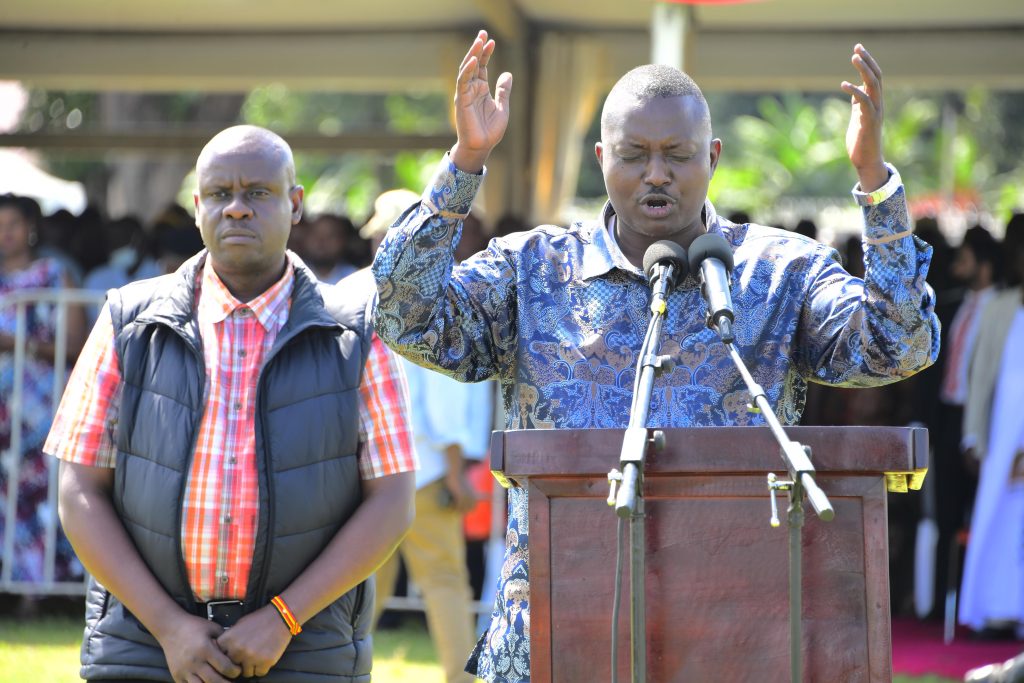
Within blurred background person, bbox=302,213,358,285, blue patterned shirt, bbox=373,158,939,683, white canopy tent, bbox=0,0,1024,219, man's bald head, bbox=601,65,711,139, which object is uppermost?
white canopy tent, bbox=0,0,1024,219

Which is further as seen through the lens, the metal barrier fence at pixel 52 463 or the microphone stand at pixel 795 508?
the metal barrier fence at pixel 52 463

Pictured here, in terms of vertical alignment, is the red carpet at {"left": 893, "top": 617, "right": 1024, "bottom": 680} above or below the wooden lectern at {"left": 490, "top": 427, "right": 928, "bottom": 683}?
below

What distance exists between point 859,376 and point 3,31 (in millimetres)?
9666

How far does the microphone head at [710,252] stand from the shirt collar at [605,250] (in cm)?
35

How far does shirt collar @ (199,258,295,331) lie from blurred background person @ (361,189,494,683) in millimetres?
2235

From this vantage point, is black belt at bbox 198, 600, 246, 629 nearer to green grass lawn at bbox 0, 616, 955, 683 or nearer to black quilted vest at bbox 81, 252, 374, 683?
black quilted vest at bbox 81, 252, 374, 683

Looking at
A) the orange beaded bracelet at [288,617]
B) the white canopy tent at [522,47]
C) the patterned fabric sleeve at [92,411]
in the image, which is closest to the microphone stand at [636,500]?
the orange beaded bracelet at [288,617]

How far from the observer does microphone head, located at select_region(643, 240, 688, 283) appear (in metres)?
2.68

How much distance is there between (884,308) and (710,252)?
15.0 inches

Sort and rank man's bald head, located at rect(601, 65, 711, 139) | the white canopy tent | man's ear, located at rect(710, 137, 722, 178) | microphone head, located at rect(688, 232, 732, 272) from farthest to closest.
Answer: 1. the white canopy tent
2. man's ear, located at rect(710, 137, 722, 178)
3. man's bald head, located at rect(601, 65, 711, 139)
4. microphone head, located at rect(688, 232, 732, 272)

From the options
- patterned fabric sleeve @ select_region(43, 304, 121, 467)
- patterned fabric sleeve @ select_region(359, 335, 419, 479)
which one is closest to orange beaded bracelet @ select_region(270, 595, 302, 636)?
patterned fabric sleeve @ select_region(359, 335, 419, 479)

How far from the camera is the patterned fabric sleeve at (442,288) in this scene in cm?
288

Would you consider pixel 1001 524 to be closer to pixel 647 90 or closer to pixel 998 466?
pixel 998 466

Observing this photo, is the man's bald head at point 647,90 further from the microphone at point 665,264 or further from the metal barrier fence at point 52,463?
the metal barrier fence at point 52,463
